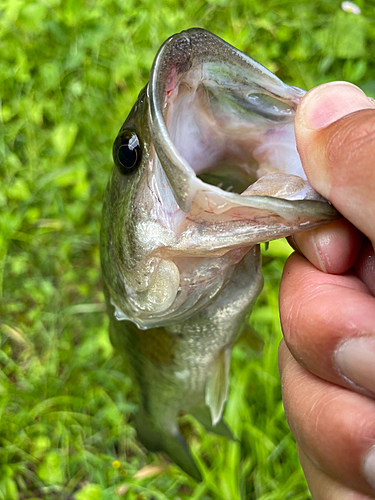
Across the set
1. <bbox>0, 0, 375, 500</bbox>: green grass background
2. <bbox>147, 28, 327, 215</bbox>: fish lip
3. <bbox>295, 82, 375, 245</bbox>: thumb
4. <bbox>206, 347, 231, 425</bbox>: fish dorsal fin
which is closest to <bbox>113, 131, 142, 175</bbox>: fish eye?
<bbox>147, 28, 327, 215</bbox>: fish lip

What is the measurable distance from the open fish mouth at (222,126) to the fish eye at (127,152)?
72mm

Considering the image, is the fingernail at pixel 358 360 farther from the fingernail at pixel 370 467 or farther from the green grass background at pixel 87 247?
the green grass background at pixel 87 247

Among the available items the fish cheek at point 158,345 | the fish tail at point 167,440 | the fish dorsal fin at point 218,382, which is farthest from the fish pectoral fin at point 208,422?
the fish cheek at point 158,345

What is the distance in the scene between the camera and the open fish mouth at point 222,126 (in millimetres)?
585

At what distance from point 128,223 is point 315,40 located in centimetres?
191

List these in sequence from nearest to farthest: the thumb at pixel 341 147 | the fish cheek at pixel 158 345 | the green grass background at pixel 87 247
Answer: the thumb at pixel 341 147 → the fish cheek at pixel 158 345 → the green grass background at pixel 87 247

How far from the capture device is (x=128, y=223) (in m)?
0.79

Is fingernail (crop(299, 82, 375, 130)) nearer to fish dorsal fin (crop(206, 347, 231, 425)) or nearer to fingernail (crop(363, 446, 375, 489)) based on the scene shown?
fingernail (crop(363, 446, 375, 489))

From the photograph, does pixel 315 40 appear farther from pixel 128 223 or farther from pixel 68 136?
pixel 128 223

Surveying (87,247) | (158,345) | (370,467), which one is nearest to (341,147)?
(370,467)

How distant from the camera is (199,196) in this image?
59 cm

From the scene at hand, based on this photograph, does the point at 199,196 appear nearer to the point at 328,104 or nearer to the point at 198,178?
the point at 198,178

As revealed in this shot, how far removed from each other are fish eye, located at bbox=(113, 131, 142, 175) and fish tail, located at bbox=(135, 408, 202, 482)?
0.93m

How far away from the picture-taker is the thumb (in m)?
0.56
